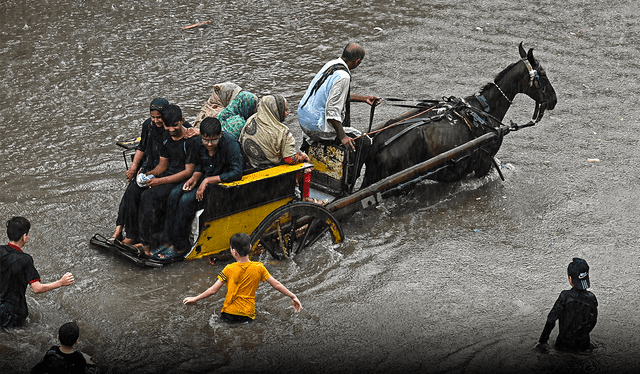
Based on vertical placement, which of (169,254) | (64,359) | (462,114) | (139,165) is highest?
(462,114)

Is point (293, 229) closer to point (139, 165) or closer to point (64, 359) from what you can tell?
point (139, 165)

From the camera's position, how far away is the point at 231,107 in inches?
267

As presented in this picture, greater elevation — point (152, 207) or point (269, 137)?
point (269, 137)

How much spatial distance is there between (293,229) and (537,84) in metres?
3.94

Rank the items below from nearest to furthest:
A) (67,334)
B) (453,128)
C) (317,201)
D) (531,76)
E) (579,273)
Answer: (67,334) → (579,273) → (317,201) → (453,128) → (531,76)

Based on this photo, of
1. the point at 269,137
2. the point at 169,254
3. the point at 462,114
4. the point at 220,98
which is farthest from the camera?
the point at 462,114

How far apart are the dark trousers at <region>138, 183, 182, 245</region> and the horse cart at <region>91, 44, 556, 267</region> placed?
28cm

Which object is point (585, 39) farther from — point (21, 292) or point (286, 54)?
point (21, 292)

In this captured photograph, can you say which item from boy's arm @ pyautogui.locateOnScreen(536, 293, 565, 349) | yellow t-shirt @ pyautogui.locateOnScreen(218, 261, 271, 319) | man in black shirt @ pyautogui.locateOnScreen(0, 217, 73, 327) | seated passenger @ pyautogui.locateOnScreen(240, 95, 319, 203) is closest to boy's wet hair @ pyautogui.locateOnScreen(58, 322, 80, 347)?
man in black shirt @ pyautogui.locateOnScreen(0, 217, 73, 327)

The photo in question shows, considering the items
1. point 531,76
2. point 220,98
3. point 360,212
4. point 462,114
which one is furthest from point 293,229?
point 531,76

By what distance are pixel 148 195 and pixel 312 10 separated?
31.2 feet

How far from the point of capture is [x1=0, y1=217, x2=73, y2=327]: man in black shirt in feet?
16.2

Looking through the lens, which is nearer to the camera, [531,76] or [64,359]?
[64,359]

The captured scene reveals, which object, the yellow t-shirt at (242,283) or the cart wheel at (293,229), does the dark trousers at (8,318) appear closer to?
the yellow t-shirt at (242,283)
